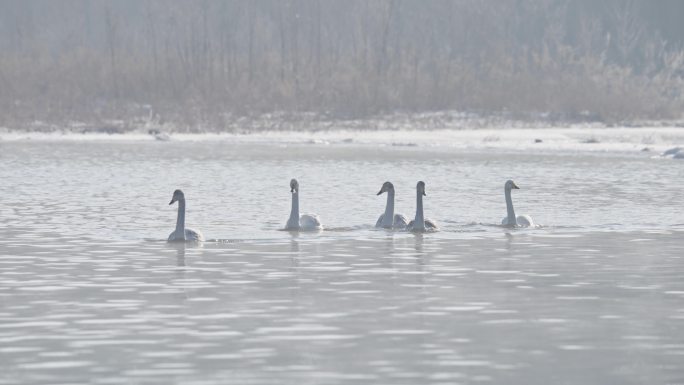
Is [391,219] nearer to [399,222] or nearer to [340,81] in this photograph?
[399,222]

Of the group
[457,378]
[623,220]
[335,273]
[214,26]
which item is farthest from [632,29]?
[457,378]

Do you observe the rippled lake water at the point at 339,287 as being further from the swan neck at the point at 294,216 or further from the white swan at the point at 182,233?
the swan neck at the point at 294,216

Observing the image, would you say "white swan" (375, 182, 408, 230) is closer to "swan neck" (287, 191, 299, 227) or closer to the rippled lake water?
the rippled lake water

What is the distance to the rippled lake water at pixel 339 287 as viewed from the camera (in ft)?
32.9

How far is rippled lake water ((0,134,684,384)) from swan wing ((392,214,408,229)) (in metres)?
0.56

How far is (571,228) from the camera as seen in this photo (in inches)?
798

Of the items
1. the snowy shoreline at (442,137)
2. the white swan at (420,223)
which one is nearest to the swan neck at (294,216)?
the white swan at (420,223)

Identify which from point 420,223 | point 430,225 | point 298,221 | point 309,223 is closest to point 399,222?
point 430,225

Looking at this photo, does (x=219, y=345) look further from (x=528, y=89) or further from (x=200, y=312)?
(x=528, y=89)

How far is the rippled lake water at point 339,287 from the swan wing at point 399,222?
56 centimetres

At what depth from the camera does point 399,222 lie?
65.6 ft

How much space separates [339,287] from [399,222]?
20.3ft

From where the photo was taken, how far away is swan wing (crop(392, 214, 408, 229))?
65.4 ft

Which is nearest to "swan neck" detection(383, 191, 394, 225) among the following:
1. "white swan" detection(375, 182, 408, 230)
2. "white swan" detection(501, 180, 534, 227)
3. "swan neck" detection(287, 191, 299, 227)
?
"white swan" detection(375, 182, 408, 230)
